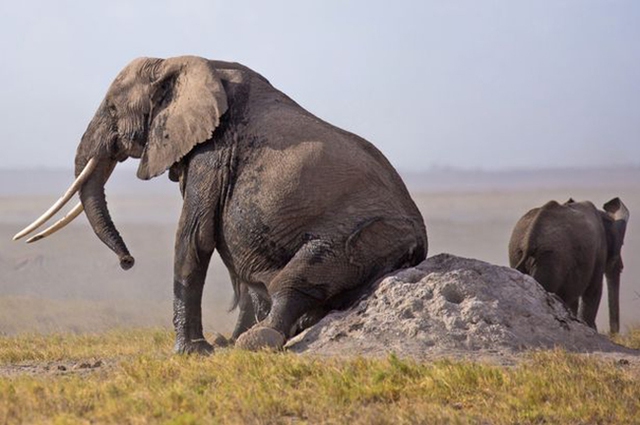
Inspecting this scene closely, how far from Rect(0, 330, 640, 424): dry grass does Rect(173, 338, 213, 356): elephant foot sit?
1.37m

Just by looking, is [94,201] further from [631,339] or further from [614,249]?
[614,249]

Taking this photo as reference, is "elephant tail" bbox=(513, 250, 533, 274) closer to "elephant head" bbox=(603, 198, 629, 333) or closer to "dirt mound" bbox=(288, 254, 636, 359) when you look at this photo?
"elephant head" bbox=(603, 198, 629, 333)

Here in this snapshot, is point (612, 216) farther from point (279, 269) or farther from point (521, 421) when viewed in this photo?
point (521, 421)

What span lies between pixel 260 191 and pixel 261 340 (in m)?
1.54

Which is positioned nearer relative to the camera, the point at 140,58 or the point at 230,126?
the point at 230,126

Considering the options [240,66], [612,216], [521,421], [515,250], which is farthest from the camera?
[612,216]

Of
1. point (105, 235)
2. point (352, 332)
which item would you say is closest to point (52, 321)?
point (105, 235)

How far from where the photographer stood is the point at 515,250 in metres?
20.0

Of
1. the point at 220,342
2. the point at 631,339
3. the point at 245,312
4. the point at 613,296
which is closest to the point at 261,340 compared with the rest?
the point at 220,342

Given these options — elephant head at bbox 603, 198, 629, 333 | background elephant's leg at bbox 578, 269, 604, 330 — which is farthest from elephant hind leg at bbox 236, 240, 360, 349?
elephant head at bbox 603, 198, 629, 333

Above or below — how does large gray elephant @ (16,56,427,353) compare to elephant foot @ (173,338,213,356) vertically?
above

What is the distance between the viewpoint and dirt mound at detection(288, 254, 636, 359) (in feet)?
41.2

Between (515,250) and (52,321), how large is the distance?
36.4 feet

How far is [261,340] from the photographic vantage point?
12.9m
